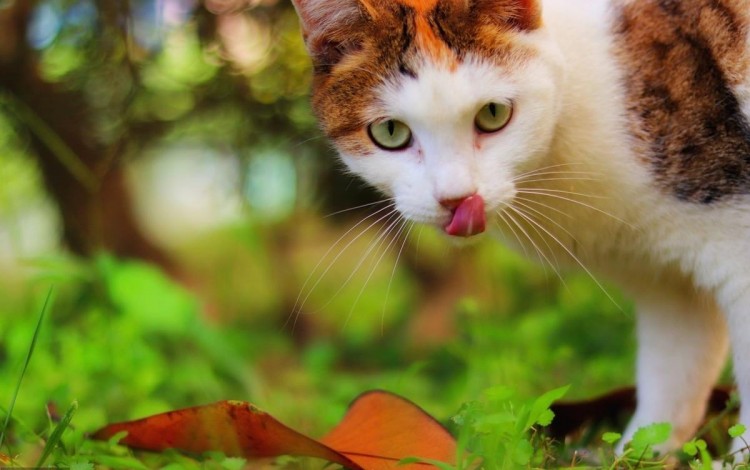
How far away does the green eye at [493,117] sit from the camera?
156 centimetres

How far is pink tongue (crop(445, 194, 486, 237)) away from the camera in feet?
4.83

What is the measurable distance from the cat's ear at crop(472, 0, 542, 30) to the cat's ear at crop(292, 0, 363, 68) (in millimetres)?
248

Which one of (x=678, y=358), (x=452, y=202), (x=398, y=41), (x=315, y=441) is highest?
(x=398, y=41)

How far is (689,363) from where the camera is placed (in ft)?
6.37

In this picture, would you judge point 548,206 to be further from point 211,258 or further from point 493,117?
point 211,258

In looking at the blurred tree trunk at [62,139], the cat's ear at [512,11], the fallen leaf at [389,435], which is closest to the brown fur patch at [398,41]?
the cat's ear at [512,11]

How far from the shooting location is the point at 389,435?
1.43m

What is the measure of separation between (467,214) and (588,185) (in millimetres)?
374

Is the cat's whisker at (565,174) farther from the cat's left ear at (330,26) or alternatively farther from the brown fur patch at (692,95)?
the cat's left ear at (330,26)

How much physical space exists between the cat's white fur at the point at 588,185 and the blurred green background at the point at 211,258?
271 millimetres

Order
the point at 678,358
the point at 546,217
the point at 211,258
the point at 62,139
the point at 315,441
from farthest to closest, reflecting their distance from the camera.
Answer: the point at 211,258, the point at 62,139, the point at 678,358, the point at 546,217, the point at 315,441

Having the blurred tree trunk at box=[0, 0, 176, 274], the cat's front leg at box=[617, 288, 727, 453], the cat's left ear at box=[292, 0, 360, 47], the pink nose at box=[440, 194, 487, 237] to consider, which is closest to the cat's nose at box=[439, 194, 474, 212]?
the pink nose at box=[440, 194, 487, 237]

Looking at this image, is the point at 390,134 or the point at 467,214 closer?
the point at 467,214

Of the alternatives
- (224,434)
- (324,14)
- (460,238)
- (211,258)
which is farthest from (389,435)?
(211,258)
